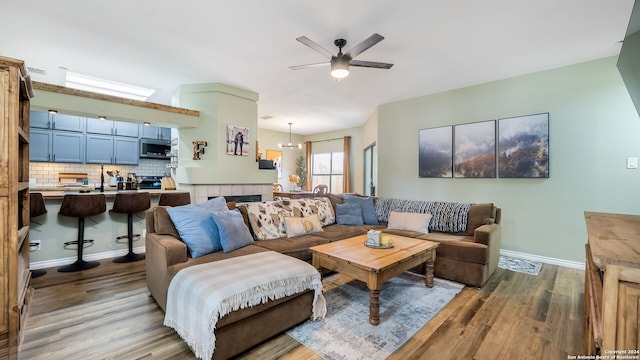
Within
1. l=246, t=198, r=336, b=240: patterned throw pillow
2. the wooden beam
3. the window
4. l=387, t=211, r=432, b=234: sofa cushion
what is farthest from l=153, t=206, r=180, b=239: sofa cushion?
the window

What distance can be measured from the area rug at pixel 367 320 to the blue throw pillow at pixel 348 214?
1208 millimetres

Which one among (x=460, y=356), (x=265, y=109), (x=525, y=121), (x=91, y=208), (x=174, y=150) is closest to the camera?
(x=460, y=356)

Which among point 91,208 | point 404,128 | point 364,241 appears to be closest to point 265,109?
point 404,128

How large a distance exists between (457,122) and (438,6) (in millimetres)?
2565

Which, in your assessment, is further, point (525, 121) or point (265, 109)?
point (265, 109)

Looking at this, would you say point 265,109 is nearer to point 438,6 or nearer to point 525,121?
point 438,6

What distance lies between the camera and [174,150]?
497 centimetres

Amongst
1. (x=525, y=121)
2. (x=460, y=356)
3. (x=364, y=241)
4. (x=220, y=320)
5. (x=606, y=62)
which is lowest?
(x=460, y=356)

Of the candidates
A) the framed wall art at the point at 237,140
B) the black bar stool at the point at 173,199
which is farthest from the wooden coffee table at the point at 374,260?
the framed wall art at the point at 237,140

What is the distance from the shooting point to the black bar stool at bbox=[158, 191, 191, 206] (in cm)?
391

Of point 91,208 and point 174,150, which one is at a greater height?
point 174,150

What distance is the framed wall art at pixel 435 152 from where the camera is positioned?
460cm

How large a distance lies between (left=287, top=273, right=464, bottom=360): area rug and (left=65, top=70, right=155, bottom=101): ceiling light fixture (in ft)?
16.2

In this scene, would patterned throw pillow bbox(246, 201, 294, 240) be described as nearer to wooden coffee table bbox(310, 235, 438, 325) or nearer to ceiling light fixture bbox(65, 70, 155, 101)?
wooden coffee table bbox(310, 235, 438, 325)
